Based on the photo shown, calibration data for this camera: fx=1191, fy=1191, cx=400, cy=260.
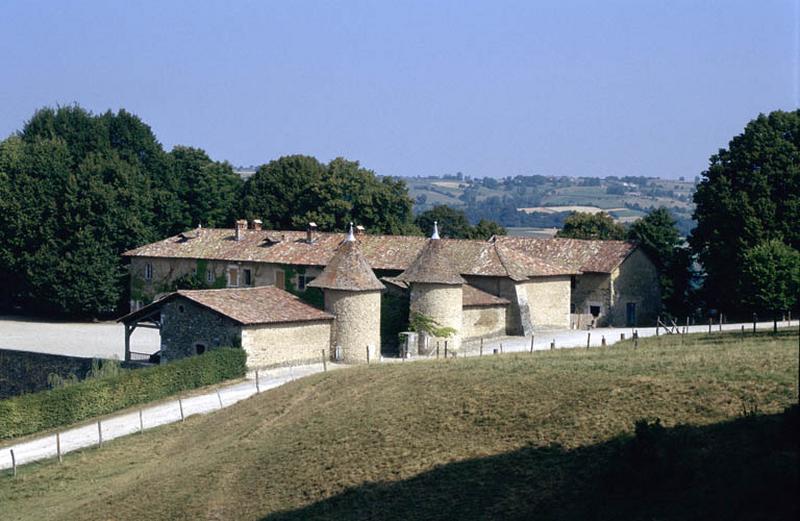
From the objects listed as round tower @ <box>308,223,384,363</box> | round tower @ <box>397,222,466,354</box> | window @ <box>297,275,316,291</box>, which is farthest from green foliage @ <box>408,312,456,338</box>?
window @ <box>297,275,316,291</box>

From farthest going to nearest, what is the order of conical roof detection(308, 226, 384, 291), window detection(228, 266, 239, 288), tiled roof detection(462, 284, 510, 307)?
window detection(228, 266, 239, 288)
tiled roof detection(462, 284, 510, 307)
conical roof detection(308, 226, 384, 291)

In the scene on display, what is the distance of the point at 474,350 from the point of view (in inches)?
2018

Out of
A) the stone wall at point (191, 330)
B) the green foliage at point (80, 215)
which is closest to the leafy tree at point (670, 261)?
the stone wall at point (191, 330)

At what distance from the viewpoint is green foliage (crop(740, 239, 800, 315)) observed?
151 feet

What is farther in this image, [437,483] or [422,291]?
[422,291]

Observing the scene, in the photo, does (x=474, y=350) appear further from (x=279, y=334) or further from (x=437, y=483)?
(x=437, y=483)

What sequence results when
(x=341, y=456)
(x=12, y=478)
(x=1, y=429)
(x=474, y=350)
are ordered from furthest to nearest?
1. (x=474, y=350)
2. (x=1, y=429)
3. (x=12, y=478)
4. (x=341, y=456)

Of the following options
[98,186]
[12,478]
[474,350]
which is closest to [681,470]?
[12,478]

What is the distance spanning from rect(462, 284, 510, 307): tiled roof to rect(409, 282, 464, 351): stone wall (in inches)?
109

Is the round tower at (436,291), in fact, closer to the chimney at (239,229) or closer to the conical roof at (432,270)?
the conical roof at (432,270)

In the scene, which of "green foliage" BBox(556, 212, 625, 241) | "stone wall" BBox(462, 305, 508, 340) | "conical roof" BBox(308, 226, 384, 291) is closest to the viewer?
"conical roof" BBox(308, 226, 384, 291)

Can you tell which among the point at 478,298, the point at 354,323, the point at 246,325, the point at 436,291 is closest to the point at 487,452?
the point at 246,325

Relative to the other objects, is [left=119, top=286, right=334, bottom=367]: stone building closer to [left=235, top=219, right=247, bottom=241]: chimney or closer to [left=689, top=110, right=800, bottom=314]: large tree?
[left=235, top=219, right=247, bottom=241]: chimney

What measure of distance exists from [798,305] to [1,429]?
33.7 meters
